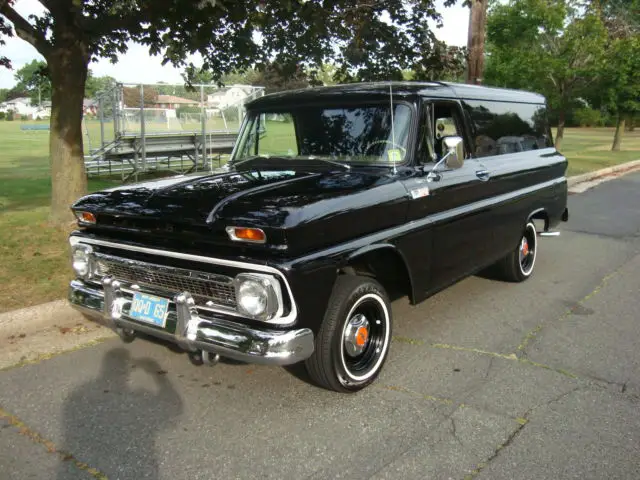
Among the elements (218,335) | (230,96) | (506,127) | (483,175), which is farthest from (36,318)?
(230,96)

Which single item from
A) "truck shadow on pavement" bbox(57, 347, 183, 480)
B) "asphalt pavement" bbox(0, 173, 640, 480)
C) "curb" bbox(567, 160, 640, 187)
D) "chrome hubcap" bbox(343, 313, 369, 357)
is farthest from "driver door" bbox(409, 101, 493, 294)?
"curb" bbox(567, 160, 640, 187)

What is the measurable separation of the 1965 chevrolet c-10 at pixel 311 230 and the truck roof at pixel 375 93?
0.01 meters

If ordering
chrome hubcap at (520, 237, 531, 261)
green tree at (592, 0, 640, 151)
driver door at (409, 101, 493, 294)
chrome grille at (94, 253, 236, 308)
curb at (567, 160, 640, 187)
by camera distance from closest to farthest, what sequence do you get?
chrome grille at (94, 253, 236, 308) → driver door at (409, 101, 493, 294) → chrome hubcap at (520, 237, 531, 261) → curb at (567, 160, 640, 187) → green tree at (592, 0, 640, 151)

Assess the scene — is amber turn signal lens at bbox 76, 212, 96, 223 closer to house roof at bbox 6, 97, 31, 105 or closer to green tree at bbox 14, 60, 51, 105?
green tree at bbox 14, 60, 51, 105

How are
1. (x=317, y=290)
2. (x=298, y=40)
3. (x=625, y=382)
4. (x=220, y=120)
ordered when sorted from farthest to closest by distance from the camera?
(x=220, y=120) → (x=298, y=40) → (x=625, y=382) → (x=317, y=290)

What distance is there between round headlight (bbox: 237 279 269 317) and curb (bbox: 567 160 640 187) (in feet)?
41.9

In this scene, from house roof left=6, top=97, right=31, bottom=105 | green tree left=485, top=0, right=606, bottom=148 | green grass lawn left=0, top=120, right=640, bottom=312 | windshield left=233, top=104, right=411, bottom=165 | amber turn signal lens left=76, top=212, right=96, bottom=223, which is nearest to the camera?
amber turn signal lens left=76, top=212, right=96, bottom=223

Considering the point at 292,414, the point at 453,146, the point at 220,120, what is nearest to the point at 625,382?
the point at 453,146

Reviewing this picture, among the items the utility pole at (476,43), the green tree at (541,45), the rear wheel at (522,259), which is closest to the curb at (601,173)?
the green tree at (541,45)

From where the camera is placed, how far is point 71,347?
4.32 m

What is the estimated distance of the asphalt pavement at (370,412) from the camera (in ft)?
9.34

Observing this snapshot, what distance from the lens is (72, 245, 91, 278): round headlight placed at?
3807 mm

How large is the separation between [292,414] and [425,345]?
142 cm

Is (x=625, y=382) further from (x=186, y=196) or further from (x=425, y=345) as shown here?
(x=186, y=196)
